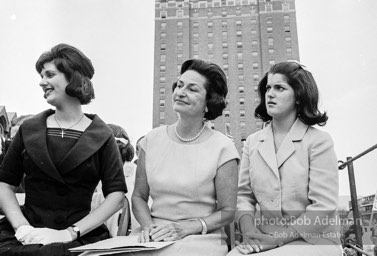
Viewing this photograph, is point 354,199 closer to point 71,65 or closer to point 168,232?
point 168,232

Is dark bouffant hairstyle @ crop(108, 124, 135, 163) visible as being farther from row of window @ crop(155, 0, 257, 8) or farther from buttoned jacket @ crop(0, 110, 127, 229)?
row of window @ crop(155, 0, 257, 8)

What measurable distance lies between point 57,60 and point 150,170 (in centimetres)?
68

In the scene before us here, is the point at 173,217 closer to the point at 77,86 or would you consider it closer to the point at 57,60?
the point at 77,86

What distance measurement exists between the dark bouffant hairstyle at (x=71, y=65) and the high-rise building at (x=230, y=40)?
3919 cm

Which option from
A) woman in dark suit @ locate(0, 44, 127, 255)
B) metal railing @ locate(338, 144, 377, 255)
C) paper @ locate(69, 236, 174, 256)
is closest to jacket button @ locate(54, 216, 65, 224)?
woman in dark suit @ locate(0, 44, 127, 255)

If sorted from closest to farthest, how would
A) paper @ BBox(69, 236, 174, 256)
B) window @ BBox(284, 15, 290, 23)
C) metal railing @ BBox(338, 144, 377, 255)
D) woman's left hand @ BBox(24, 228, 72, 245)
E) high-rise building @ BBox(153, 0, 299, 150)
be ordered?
paper @ BBox(69, 236, 174, 256)
woman's left hand @ BBox(24, 228, 72, 245)
metal railing @ BBox(338, 144, 377, 255)
high-rise building @ BBox(153, 0, 299, 150)
window @ BBox(284, 15, 290, 23)

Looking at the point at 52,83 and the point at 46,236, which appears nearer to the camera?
the point at 46,236

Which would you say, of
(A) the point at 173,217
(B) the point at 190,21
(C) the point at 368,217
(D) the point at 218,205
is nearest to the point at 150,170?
(A) the point at 173,217

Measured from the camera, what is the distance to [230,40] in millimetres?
44312

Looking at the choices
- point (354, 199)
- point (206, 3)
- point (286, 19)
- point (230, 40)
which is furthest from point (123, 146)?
point (206, 3)

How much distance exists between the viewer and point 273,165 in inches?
62.3

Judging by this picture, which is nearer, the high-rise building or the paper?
the paper

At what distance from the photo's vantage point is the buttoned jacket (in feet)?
4.92

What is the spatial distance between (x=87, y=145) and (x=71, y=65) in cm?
38
